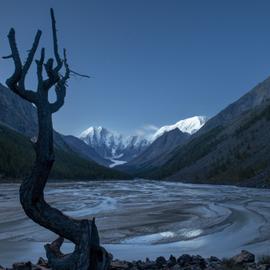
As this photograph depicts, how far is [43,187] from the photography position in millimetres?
12727

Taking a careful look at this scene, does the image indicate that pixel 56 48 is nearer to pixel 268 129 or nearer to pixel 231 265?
pixel 231 265

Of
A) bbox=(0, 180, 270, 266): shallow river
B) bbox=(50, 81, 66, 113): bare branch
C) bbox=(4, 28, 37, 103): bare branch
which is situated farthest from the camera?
bbox=(0, 180, 270, 266): shallow river

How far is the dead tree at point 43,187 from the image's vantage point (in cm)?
1223

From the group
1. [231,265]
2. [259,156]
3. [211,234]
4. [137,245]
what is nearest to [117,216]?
[211,234]

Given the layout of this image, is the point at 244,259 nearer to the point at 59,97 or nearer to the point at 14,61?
the point at 59,97

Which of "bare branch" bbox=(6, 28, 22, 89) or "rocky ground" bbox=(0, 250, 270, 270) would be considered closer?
"bare branch" bbox=(6, 28, 22, 89)

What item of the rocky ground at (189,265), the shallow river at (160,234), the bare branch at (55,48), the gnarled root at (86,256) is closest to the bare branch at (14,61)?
the bare branch at (55,48)

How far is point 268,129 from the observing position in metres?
193

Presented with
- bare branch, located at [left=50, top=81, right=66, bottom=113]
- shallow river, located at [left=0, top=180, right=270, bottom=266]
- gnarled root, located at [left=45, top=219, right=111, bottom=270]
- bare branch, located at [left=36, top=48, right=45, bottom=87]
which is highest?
bare branch, located at [left=36, top=48, right=45, bottom=87]

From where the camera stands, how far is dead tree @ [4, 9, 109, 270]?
40.1 ft

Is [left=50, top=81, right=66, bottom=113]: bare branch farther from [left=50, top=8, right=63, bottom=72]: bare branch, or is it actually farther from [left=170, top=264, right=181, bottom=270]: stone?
[left=170, top=264, right=181, bottom=270]: stone

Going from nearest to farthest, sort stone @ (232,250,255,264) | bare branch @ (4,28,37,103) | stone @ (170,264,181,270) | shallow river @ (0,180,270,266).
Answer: bare branch @ (4,28,37,103) < stone @ (170,264,181,270) < stone @ (232,250,255,264) < shallow river @ (0,180,270,266)

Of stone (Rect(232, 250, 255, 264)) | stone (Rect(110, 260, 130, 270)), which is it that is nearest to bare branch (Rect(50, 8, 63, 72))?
stone (Rect(110, 260, 130, 270))

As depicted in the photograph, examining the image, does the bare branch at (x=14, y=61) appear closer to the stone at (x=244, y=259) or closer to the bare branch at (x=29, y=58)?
the bare branch at (x=29, y=58)
